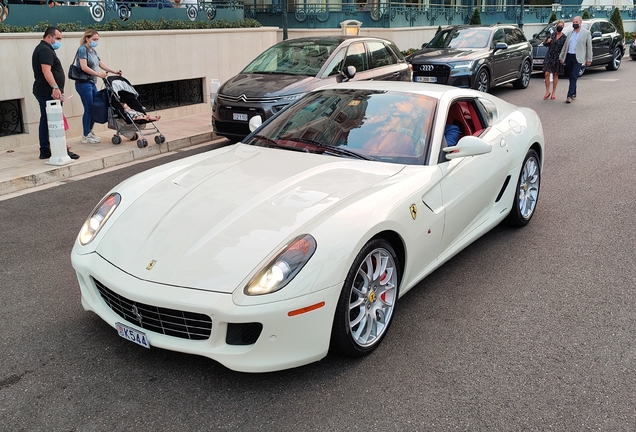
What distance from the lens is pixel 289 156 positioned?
15.5 feet

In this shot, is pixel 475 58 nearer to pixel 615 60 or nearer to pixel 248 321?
pixel 615 60

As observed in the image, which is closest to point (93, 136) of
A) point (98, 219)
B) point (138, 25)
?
point (138, 25)

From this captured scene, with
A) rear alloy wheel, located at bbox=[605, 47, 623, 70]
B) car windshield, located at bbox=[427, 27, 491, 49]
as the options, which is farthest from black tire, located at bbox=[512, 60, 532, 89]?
rear alloy wheel, located at bbox=[605, 47, 623, 70]

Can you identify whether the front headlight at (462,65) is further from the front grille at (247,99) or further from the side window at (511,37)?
the front grille at (247,99)

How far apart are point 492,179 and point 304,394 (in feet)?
8.56

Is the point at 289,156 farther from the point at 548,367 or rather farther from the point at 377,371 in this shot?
the point at 548,367

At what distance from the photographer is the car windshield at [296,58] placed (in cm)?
1087

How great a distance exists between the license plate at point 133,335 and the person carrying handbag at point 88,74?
23.5ft

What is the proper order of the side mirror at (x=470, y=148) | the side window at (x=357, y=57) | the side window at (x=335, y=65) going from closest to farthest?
the side mirror at (x=470, y=148), the side window at (x=335, y=65), the side window at (x=357, y=57)

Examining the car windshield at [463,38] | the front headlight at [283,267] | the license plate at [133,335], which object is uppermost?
the car windshield at [463,38]

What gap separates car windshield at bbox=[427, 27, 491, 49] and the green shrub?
4840 mm

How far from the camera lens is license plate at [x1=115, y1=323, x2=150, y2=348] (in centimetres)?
348

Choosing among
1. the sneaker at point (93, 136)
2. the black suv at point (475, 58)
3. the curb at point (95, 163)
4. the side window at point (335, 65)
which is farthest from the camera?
the black suv at point (475, 58)

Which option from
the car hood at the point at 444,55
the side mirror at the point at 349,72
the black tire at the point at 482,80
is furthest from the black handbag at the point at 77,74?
the black tire at the point at 482,80
